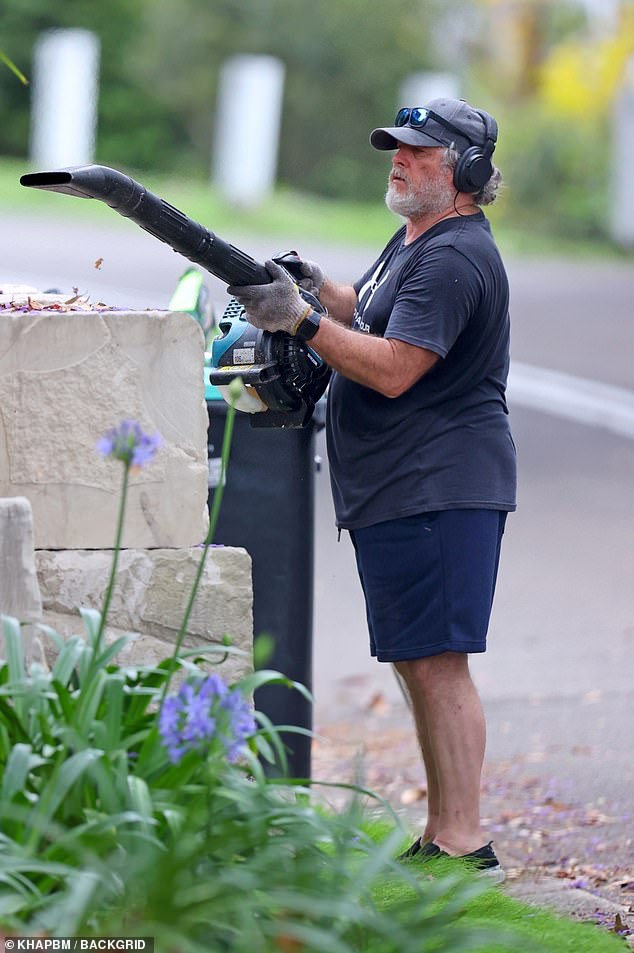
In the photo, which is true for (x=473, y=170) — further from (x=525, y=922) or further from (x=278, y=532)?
(x=525, y=922)

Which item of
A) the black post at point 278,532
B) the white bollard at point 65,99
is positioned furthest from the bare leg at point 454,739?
the white bollard at point 65,99

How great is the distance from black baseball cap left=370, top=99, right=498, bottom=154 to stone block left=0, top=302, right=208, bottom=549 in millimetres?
747

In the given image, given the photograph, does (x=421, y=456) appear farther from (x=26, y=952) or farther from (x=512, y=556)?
(x=512, y=556)

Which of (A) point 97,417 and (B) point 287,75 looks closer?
(A) point 97,417

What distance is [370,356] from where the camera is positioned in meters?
3.64

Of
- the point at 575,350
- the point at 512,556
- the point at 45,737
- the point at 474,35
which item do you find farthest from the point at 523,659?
the point at 474,35

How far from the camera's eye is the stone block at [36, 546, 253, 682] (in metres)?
3.66

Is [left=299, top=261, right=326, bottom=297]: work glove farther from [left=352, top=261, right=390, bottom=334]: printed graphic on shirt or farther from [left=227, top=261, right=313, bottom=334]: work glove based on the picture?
[left=227, top=261, right=313, bottom=334]: work glove

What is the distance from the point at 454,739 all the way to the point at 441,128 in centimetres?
154

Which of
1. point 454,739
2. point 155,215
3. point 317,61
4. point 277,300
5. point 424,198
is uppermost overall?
point 317,61

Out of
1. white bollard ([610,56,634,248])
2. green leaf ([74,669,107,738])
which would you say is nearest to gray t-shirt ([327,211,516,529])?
green leaf ([74,669,107,738])

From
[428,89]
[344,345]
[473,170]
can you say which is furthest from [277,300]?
[428,89]

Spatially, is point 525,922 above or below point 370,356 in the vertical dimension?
below

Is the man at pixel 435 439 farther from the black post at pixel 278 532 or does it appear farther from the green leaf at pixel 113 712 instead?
the green leaf at pixel 113 712
